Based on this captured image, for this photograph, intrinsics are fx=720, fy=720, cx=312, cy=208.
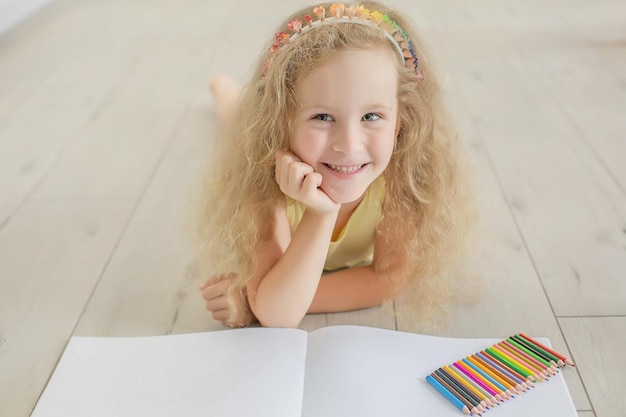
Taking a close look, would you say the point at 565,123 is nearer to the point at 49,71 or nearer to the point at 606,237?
the point at 606,237

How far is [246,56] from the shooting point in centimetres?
196

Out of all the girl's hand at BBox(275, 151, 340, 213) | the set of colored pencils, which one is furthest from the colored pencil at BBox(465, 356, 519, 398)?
the girl's hand at BBox(275, 151, 340, 213)

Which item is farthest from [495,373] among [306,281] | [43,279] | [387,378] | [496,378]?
[43,279]

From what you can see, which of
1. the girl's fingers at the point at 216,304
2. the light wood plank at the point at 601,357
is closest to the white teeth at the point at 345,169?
the girl's fingers at the point at 216,304

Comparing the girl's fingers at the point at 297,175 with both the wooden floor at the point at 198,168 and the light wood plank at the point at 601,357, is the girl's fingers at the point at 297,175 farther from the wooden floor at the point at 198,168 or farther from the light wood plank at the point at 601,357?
the light wood plank at the point at 601,357

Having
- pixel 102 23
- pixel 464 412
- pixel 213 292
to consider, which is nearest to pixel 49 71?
pixel 102 23

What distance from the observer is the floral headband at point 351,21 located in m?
0.79

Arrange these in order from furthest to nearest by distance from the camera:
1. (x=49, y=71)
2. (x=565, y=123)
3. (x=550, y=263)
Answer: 1. (x=49, y=71)
2. (x=565, y=123)
3. (x=550, y=263)

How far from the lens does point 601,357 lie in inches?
34.6

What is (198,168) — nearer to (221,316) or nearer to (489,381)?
(221,316)

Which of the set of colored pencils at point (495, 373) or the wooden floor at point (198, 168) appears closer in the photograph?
the set of colored pencils at point (495, 373)

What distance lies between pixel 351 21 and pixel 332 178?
174 mm

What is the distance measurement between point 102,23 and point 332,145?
68.4 inches

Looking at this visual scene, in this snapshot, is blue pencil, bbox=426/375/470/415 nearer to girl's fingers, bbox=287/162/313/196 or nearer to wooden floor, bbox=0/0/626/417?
wooden floor, bbox=0/0/626/417
